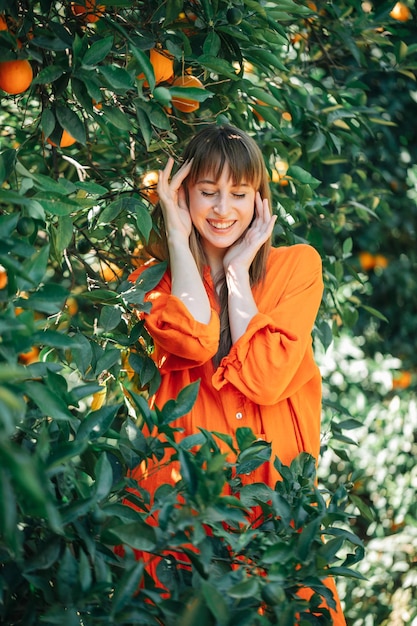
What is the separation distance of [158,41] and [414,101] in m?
2.13

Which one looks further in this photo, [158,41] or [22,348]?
[158,41]

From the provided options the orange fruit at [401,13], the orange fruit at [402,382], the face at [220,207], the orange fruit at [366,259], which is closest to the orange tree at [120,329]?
the face at [220,207]

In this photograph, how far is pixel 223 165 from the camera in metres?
1.85

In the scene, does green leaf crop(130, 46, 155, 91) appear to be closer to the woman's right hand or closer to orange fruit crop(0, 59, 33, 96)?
orange fruit crop(0, 59, 33, 96)

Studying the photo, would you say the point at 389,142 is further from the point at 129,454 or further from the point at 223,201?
the point at 129,454

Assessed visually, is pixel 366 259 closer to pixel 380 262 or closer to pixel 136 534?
pixel 380 262

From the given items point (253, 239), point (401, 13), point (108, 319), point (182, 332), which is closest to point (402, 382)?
point (401, 13)

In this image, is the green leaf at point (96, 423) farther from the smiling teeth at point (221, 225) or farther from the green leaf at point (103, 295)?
the smiling teeth at point (221, 225)

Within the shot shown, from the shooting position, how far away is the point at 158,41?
1723mm

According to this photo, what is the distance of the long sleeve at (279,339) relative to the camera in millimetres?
1706

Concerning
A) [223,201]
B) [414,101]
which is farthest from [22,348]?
[414,101]

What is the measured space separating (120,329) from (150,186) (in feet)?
1.17

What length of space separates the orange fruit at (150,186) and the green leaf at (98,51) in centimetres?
48

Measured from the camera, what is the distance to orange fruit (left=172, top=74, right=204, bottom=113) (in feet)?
5.71
